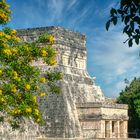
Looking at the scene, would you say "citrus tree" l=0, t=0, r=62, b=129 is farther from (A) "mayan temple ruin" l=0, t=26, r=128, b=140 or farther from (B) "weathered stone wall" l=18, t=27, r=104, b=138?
(B) "weathered stone wall" l=18, t=27, r=104, b=138

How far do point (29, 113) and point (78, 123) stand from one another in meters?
12.8

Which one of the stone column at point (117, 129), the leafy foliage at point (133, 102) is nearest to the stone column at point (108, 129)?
the stone column at point (117, 129)

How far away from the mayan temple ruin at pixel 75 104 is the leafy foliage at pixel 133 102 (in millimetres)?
4266

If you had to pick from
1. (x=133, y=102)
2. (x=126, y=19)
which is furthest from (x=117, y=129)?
(x=126, y=19)

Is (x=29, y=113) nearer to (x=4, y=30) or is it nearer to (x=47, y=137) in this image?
(x=4, y=30)

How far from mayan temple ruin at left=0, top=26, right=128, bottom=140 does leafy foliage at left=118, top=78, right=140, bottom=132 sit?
427cm

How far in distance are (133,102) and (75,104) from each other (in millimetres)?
8788

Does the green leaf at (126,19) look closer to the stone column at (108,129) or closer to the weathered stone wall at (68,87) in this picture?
the weathered stone wall at (68,87)

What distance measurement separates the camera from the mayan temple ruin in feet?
79.2

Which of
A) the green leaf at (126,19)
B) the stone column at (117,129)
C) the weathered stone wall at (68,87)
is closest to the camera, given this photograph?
the green leaf at (126,19)

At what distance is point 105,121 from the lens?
26141 millimetres

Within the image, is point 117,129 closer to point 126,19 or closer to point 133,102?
point 133,102

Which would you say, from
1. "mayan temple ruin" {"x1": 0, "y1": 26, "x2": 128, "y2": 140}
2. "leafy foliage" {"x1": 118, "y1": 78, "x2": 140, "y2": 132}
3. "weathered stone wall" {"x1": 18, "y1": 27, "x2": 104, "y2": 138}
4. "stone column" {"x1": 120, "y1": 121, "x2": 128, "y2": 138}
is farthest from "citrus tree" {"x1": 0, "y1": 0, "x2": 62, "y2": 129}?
"leafy foliage" {"x1": 118, "y1": 78, "x2": 140, "y2": 132}

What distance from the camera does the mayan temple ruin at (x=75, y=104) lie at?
79.2 feet
